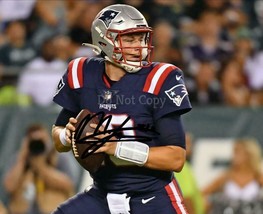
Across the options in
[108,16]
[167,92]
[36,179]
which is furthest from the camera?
[36,179]

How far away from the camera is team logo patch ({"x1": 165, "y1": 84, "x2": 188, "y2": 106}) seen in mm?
4762

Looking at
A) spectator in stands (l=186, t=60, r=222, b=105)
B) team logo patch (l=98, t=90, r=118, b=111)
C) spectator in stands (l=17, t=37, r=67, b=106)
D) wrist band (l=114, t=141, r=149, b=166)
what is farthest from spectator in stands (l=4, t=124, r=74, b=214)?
wrist band (l=114, t=141, r=149, b=166)

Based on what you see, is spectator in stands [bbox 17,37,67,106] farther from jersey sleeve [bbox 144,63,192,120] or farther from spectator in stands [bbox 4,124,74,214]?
jersey sleeve [bbox 144,63,192,120]

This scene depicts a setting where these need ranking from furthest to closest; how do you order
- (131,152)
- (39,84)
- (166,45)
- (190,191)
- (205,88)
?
(166,45) → (205,88) → (39,84) → (190,191) → (131,152)

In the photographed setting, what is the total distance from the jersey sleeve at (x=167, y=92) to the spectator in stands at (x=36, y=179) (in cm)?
365

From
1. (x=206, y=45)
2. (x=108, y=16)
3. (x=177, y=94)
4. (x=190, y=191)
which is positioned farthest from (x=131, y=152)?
(x=206, y=45)

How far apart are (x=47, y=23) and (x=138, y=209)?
5592mm

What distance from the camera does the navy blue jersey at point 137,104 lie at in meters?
4.80

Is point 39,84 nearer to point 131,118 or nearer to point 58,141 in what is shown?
point 58,141

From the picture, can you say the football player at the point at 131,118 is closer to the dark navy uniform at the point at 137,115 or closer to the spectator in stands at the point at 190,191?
the dark navy uniform at the point at 137,115

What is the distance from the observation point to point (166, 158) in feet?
15.5

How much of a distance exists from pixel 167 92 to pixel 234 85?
4.96m

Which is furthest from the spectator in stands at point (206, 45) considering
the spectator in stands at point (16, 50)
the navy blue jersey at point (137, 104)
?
the navy blue jersey at point (137, 104)

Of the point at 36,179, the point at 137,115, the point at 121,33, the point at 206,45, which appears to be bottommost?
the point at 36,179
